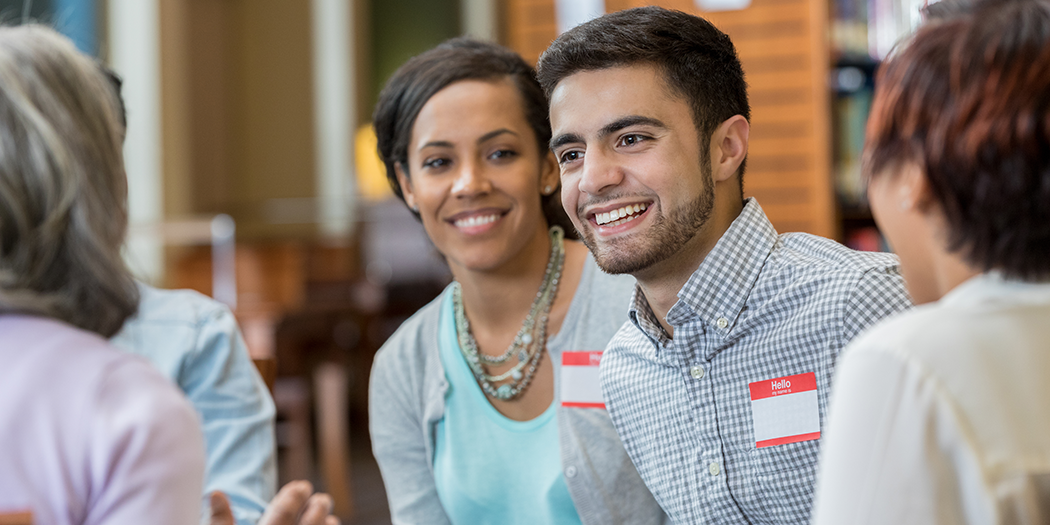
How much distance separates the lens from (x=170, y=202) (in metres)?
7.42

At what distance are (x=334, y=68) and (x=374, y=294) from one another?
346cm

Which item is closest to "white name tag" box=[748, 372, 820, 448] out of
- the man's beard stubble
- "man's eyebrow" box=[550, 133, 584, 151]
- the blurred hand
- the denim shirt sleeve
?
the man's beard stubble

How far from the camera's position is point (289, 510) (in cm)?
102

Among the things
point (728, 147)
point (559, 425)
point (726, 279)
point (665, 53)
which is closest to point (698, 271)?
point (726, 279)

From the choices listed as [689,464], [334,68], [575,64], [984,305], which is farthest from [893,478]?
[334,68]

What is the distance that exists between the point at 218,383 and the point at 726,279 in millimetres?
882

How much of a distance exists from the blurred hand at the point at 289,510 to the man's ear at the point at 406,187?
0.94 metres

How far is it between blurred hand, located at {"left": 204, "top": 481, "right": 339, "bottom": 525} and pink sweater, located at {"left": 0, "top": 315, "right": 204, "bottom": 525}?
24 cm

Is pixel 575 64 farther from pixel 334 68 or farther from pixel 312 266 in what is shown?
pixel 334 68

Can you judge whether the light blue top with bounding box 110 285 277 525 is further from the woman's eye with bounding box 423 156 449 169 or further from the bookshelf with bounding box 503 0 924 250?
the bookshelf with bounding box 503 0 924 250

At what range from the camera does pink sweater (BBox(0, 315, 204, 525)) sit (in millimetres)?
739

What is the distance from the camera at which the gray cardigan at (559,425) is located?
1588 millimetres

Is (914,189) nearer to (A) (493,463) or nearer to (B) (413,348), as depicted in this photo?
(A) (493,463)

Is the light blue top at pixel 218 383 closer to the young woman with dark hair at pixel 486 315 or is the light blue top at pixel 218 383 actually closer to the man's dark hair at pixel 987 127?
the young woman with dark hair at pixel 486 315
